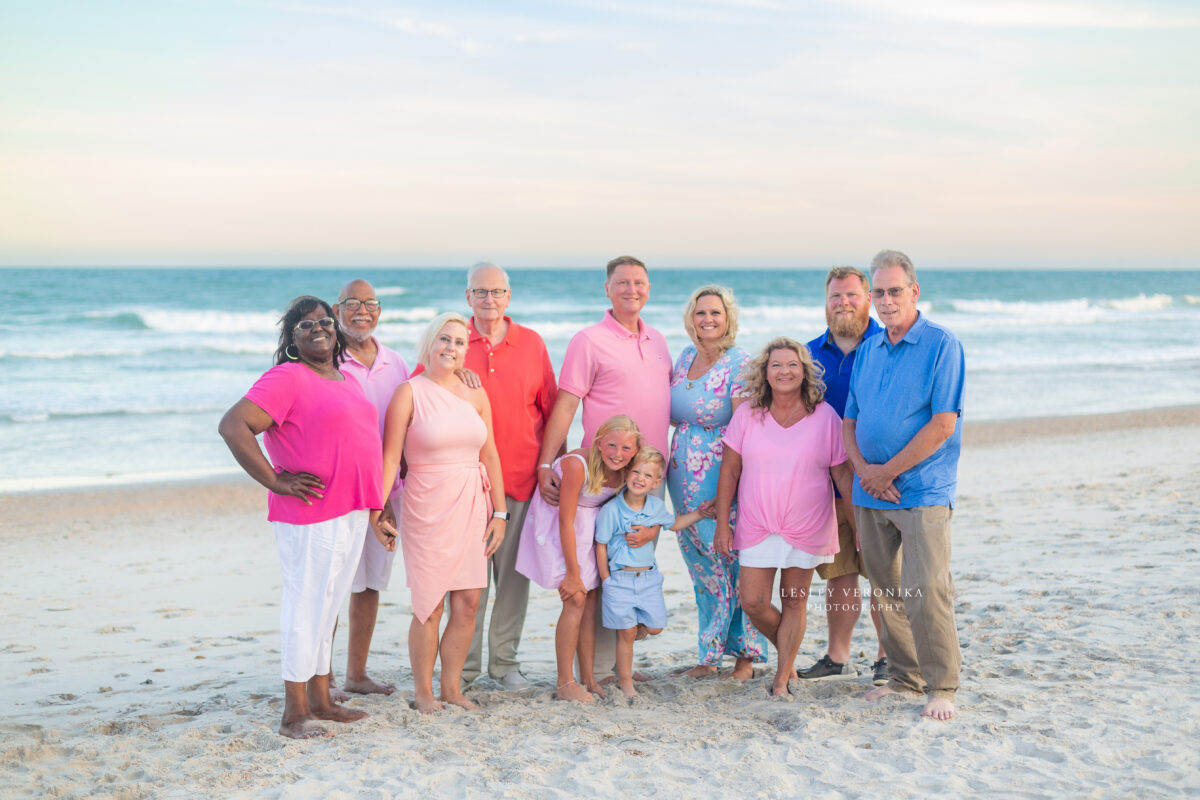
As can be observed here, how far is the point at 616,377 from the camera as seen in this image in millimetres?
4594

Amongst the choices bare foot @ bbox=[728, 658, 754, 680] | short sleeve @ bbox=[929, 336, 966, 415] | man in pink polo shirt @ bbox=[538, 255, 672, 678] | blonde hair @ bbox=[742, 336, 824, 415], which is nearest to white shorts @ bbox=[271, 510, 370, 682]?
man in pink polo shirt @ bbox=[538, 255, 672, 678]

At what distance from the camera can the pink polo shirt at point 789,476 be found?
14.4 ft

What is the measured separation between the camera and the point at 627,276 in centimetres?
464

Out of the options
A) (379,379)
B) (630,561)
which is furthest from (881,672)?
(379,379)

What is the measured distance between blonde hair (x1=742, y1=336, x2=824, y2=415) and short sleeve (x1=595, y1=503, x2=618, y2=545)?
823mm

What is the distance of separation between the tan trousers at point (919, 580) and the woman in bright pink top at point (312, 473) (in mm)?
2190

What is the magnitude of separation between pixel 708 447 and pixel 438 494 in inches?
50.9

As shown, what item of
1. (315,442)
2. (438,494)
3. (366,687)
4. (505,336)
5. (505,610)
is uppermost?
(505,336)

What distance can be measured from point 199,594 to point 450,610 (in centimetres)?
289

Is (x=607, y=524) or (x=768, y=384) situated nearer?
(x=768, y=384)

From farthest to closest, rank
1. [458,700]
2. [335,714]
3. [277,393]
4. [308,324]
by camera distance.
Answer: [458,700] < [335,714] < [308,324] < [277,393]

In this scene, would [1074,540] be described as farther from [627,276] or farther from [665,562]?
[627,276]

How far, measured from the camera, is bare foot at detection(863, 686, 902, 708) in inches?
169

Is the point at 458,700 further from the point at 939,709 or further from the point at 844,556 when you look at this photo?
the point at 939,709
